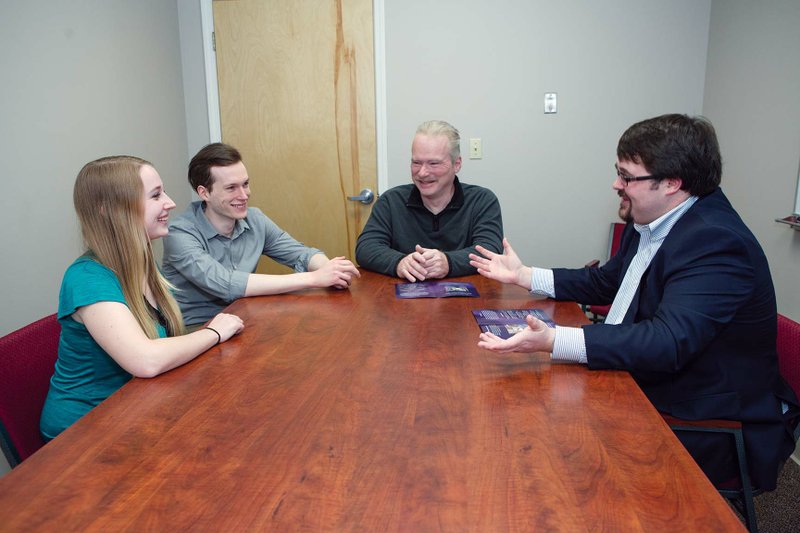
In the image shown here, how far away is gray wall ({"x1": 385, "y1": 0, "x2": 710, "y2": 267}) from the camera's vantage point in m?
3.65

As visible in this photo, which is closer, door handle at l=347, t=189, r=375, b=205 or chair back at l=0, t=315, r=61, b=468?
chair back at l=0, t=315, r=61, b=468

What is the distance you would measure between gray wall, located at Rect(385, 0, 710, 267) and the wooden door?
0.22m

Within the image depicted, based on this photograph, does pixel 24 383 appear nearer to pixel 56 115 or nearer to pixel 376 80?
pixel 56 115

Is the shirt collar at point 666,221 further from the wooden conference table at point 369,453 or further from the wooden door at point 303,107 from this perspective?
the wooden door at point 303,107

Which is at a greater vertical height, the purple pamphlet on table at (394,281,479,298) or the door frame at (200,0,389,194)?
the door frame at (200,0,389,194)

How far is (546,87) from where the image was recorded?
3.75 m

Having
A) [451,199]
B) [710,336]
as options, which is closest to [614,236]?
[451,199]

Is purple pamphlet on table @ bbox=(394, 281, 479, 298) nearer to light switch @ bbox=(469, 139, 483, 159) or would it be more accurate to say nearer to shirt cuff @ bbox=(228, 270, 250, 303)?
shirt cuff @ bbox=(228, 270, 250, 303)

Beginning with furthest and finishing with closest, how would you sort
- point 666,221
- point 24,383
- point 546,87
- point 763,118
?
1. point 546,87
2. point 763,118
3. point 666,221
4. point 24,383

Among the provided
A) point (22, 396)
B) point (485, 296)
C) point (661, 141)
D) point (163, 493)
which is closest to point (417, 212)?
point (485, 296)

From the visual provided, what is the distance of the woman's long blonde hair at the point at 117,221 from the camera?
1.62 meters

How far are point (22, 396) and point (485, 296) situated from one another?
1362mm

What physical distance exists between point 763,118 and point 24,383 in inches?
125

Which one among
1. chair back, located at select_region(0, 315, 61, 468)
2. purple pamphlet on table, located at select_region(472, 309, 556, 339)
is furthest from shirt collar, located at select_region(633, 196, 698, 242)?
chair back, located at select_region(0, 315, 61, 468)
